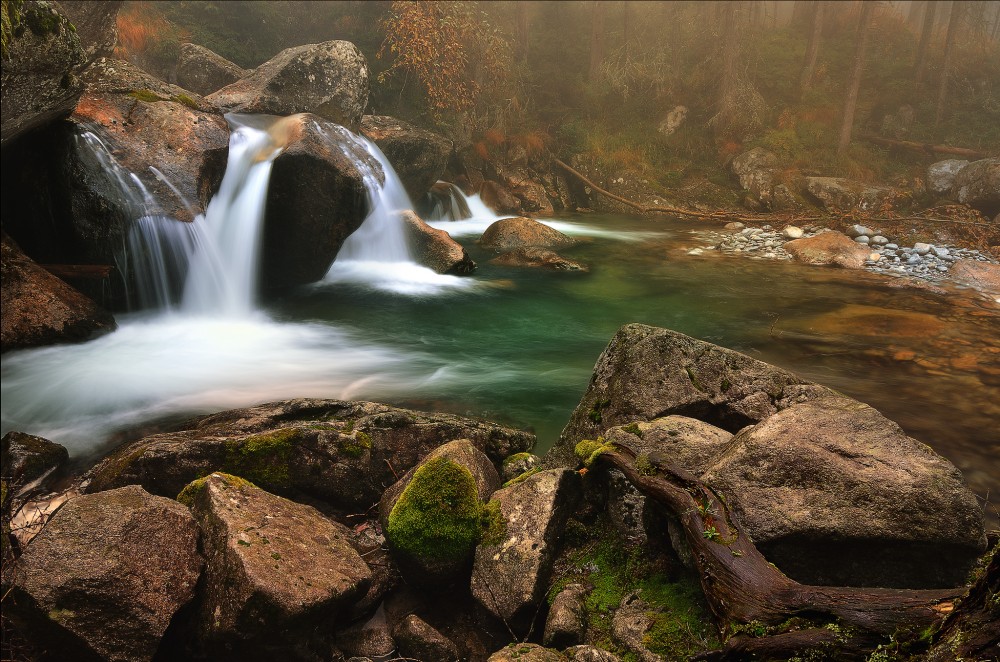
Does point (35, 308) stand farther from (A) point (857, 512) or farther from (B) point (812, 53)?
(B) point (812, 53)

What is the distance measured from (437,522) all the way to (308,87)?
11829mm

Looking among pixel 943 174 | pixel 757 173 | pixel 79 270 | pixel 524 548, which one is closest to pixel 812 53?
pixel 757 173

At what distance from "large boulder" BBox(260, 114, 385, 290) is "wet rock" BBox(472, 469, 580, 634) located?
7342mm

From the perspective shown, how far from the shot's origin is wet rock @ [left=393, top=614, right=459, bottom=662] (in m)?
3.51

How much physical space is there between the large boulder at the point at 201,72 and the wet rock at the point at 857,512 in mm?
16619

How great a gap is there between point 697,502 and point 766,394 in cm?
159

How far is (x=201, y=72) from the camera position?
52.0ft

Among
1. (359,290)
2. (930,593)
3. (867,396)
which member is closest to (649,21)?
(359,290)

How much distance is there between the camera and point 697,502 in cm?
319

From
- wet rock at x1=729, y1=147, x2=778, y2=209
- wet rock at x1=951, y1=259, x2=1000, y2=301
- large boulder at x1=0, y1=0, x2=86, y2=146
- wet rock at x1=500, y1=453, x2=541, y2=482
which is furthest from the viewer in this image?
wet rock at x1=729, y1=147, x2=778, y2=209

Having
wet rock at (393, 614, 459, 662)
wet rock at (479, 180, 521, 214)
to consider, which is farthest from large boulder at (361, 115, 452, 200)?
wet rock at (393, 614, 459, 662)

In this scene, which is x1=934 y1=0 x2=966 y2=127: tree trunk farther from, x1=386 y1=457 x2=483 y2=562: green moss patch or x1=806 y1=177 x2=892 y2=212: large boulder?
x1=386 y1=457 x2=483 y2=562: green moss patch

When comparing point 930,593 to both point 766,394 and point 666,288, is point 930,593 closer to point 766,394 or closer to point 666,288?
point 766,394

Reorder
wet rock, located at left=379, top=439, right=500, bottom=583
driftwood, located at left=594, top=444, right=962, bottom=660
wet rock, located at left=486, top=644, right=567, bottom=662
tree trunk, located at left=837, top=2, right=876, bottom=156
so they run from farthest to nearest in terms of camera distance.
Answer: tree trunk, located at left=837, top=2, right=876, bottom=156
wet rock, located at left=379, top=439, right=500, bottom=583
wet rock, located at left=486, top=644, right=567, bottom=662
driftwood, located at left=594, top=444, right=962, bottom=660
